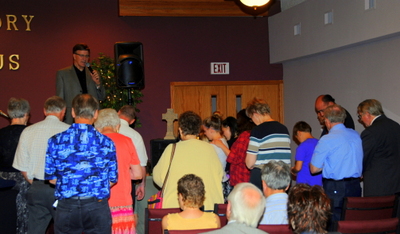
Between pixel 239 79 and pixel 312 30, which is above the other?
pixel 312 30

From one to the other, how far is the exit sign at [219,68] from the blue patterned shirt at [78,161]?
18.9 ft

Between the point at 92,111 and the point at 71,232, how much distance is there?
886mm

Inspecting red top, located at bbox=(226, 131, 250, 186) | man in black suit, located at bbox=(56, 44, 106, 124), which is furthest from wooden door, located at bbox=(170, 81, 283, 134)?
Answer: red top, located at bbox=(226, 131, 250, 186)

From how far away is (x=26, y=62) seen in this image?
26.2 ft

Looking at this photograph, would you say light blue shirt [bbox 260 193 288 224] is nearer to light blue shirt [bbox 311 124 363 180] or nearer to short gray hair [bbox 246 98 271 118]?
light blue shirt [bbox 311 124 363 180]

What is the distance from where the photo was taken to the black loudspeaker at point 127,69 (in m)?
6.68

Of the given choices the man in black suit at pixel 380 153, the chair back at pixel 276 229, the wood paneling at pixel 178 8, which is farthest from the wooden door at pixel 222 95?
the chair back at pixel 276 229

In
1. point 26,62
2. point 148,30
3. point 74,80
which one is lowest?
point 74,80

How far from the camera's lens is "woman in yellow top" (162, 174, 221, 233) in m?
2.95

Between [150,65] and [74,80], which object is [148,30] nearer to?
[150,65]

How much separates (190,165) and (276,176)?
833 mm

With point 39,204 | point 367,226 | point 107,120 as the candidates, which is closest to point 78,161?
point 107,120

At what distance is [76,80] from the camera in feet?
19.2

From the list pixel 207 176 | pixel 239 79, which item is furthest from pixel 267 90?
pixel 207 176
